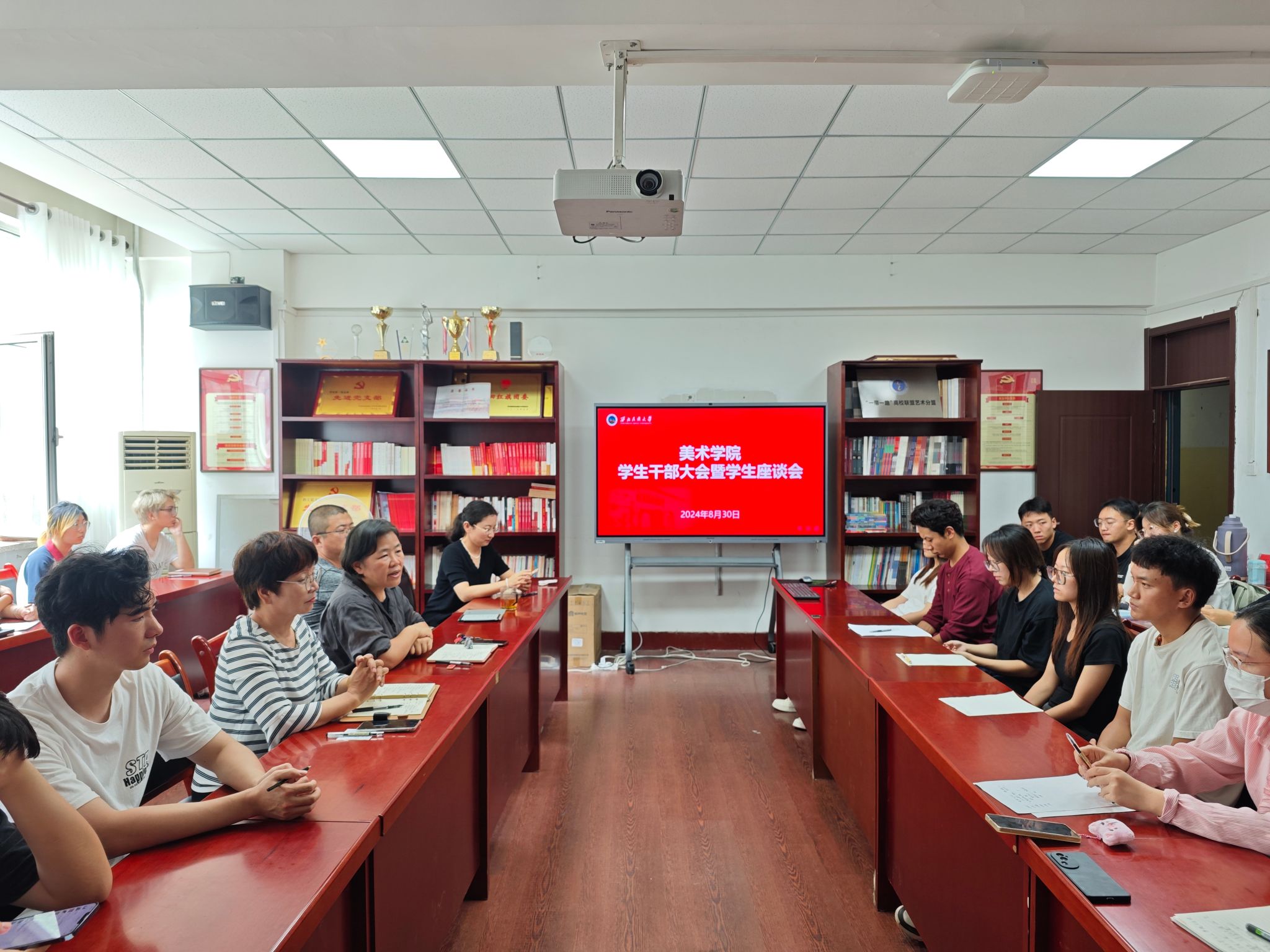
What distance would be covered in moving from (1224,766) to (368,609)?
2466 mm

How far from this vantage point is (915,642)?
9.99 ft

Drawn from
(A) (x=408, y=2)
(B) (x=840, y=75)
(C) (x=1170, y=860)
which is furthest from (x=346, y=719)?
(B) (x=840, y=75)

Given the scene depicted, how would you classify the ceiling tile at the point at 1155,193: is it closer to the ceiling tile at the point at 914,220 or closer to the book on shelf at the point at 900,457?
the ceiling tile at the point at 914,220

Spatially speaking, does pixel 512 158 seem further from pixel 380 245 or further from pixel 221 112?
pixel 380 245

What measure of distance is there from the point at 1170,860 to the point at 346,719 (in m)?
1.84

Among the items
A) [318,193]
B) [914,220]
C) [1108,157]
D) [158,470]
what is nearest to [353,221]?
[318,193]

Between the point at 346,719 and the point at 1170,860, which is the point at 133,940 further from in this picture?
the point at 1170,860

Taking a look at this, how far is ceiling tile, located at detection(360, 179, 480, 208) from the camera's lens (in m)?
4.05

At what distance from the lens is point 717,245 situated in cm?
524

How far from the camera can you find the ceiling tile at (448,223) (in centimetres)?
458

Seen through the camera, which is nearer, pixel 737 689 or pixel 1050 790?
pixel 1050 790

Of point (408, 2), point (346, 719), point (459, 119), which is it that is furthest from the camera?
point (459, 119)

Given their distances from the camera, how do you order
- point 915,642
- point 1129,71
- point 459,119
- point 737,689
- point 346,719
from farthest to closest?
1. point 737,689
2. point 459,119
3. point 915,642
4. point 1129,71
5. point 346,719

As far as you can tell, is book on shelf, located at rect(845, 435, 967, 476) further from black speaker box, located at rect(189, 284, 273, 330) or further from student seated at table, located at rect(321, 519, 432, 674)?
black speaker box, located at rect(189, 284, 273, 330)
